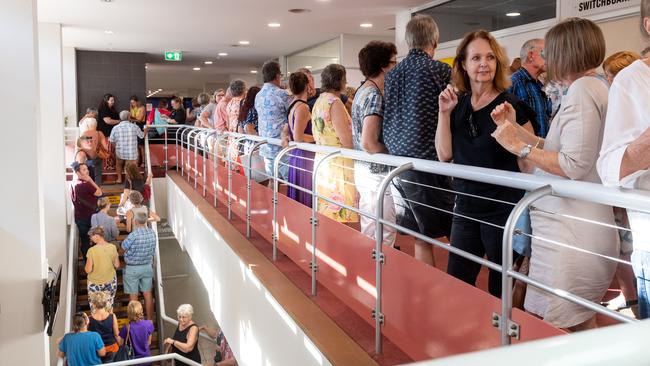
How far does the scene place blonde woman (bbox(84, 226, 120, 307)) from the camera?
316 inches

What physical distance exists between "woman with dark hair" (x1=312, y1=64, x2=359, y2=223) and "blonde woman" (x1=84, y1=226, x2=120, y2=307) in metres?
4.98

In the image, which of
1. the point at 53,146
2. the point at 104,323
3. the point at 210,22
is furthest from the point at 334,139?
the point at 53,146

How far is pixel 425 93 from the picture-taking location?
9.78 feet

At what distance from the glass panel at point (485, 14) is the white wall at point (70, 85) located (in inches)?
379

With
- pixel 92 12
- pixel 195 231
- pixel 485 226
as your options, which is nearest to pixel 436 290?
pixel 485 226

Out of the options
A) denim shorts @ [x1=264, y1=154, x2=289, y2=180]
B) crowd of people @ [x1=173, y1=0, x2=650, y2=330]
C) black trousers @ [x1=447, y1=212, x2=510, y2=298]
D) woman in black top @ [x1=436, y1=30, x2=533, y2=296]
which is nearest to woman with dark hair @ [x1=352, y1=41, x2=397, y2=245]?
crowd of people @ [x1=173, y1=0, x2=650, y2=330]

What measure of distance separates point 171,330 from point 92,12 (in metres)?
5.67

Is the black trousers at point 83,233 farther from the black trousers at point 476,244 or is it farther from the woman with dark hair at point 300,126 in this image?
the black trousers at point 476,244

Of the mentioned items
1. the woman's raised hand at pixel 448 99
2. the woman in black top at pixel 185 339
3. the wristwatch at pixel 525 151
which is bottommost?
the woman in black top at pixel 185 339

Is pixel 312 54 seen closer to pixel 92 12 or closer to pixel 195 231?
pixel 92 12

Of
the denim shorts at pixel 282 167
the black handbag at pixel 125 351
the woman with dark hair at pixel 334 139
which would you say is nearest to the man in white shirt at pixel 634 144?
the woman with dark hair at pixel 334 139

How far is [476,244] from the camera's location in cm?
246

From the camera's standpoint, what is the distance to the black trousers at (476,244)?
236 cm

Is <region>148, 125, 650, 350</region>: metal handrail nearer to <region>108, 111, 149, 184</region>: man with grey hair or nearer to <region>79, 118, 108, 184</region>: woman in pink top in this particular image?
<region>79, 118, 108, 184</region>: woman in pink top
